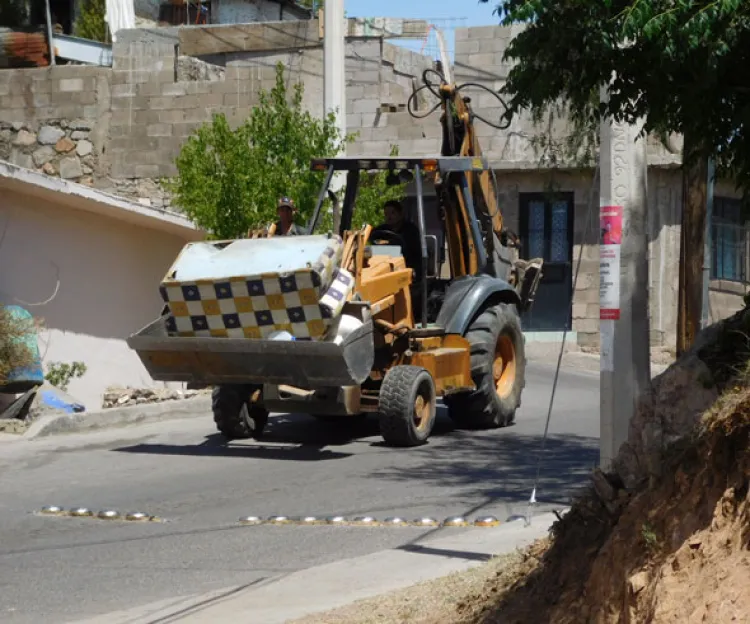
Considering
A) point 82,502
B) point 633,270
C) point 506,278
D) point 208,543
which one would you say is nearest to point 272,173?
point 506,278

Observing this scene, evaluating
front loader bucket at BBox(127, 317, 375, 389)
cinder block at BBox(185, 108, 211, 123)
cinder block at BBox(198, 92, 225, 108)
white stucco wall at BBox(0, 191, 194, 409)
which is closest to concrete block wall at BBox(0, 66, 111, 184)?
cinder block at BBox(185, 108, 211, 123)

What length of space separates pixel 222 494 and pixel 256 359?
5.89ft

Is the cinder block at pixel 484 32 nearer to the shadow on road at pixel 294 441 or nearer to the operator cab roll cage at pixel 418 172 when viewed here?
the operator cab roll cage at pixel 418 172

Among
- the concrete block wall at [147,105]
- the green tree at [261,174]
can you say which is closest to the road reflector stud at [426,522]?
the green tree at [261,174]

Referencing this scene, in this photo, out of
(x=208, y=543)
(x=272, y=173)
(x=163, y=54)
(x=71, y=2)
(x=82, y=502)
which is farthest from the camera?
(x=71, y=2)

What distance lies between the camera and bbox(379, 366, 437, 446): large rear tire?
13.9 metres

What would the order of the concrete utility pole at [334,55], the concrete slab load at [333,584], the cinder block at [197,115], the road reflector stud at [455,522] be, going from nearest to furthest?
the concrete slab load at [333,584], the road reflector stud at [455,522], the concrete utility pole at [334,55], the cinder block at [197,115]

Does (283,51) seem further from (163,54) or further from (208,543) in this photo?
(208,543)

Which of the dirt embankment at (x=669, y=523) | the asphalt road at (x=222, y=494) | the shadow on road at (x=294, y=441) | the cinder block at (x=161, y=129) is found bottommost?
the shadow on road at (x=294, y=441)

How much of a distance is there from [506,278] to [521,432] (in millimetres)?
2116

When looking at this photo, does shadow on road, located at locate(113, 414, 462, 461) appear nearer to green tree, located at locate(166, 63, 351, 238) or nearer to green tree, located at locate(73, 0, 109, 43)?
green tree, located at locate(166, 63, 351, 238)

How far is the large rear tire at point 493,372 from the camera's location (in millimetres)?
15461

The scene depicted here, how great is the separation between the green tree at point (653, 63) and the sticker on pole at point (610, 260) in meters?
1.57

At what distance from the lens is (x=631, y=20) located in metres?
5.67
